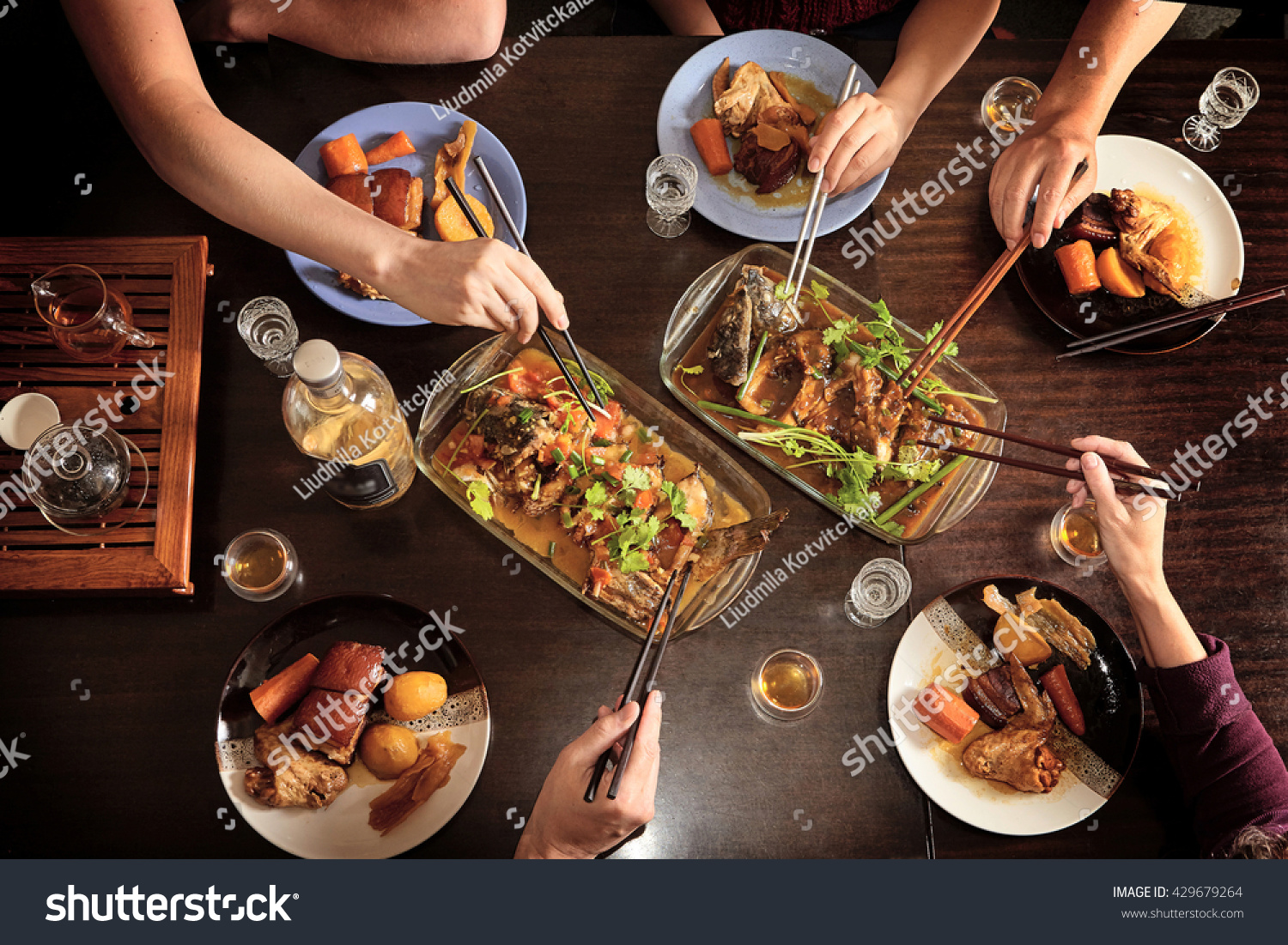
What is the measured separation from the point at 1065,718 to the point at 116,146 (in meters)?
3.24

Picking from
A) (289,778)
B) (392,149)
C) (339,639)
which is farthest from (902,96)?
(289,778)

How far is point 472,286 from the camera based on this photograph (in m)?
2.01

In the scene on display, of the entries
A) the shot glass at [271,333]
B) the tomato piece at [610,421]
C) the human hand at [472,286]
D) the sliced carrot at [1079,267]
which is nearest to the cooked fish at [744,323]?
the tomato piece at [610,421]

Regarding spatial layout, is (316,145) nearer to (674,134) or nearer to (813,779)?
(674,134)

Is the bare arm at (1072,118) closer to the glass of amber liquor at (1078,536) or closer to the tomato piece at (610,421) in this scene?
the glass of amber liquor at (1078,536)

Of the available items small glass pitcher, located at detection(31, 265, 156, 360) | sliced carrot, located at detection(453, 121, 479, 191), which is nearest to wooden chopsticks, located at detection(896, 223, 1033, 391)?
sliced carrot, located at detection(453, 121, 479, 191)

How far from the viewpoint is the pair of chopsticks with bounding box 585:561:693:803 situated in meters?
1.80

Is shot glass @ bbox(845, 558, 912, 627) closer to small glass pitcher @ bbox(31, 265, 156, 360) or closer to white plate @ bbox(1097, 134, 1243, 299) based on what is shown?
white plate @ bbox(1097, 134, 1243, 299)

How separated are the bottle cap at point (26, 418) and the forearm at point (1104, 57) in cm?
303

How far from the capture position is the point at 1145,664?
2.18 metres

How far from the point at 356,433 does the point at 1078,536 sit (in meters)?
2.04

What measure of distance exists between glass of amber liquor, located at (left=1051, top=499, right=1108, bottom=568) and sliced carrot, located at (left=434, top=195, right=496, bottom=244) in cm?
188

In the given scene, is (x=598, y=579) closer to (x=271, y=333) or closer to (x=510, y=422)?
(x=510, y=422)
